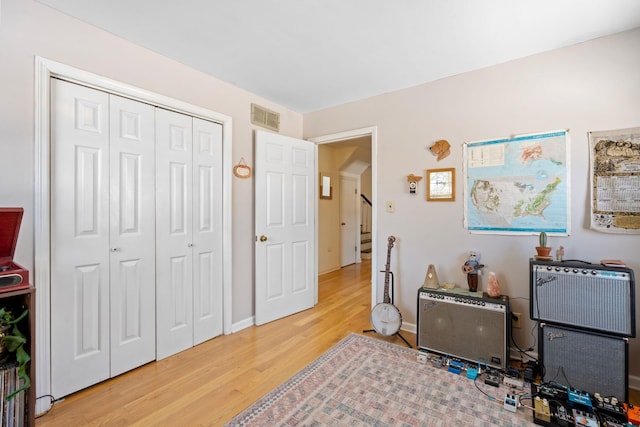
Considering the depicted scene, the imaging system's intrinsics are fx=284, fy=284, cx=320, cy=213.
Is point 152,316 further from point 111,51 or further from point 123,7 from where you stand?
point 123,7

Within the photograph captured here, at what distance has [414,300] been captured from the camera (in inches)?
108

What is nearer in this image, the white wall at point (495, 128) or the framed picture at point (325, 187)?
the white wall at point (495, 128)

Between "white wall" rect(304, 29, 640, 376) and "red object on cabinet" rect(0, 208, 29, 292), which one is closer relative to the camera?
"red object on cabinet" rect(0, 208, 29, 292)

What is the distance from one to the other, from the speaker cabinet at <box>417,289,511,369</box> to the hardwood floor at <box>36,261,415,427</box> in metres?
0.37

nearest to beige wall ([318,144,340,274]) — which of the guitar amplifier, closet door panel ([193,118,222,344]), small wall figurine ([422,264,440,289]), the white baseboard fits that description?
the white baseboard

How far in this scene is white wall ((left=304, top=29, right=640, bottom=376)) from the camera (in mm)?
1950

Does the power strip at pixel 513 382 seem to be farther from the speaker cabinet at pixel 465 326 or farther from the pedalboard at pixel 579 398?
the pedalboard at pixel 579 398

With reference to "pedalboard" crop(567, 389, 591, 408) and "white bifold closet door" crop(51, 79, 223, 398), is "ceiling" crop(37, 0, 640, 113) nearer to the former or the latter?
"white bifold closet door" crop(51, 79, 223, 398)

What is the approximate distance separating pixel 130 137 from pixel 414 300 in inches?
109

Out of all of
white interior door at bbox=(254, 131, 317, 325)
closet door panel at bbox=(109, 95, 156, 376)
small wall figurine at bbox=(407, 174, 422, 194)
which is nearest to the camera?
closet door panel at bbox=(109, 95, 156, 376)

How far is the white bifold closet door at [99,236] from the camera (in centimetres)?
175

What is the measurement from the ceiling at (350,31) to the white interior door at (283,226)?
0.82m

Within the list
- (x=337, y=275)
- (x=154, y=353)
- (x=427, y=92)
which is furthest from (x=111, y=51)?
(x=337, y=275)

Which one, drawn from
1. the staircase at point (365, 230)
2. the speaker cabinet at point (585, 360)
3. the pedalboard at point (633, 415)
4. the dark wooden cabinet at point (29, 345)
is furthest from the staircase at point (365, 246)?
the dark wooden cabinet at point (29, 345)
